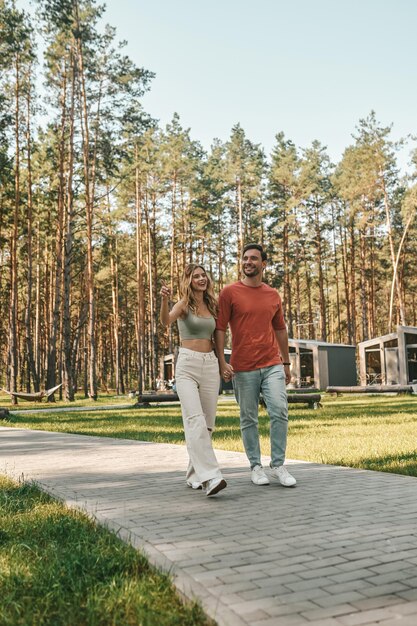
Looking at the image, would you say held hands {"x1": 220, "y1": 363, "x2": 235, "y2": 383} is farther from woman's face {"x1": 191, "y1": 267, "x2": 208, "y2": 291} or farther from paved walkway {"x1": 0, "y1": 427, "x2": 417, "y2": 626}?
paved walkway {"x1": 0, "y1": 427, "x2": 417, "y2": 626}

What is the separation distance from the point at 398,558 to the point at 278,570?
2.08 ft

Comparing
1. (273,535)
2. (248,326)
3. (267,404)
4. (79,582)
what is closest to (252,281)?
(248,326)

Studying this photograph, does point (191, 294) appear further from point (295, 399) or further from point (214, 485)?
point (295, 399)

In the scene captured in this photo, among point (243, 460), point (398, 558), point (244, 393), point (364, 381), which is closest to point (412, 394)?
point (364, 381)

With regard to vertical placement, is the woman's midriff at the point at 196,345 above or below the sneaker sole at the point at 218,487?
above

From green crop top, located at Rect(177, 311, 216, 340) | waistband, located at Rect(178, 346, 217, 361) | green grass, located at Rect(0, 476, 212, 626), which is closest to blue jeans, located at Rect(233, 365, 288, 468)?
waistband, located at Rect(178, 346, 217, 361)

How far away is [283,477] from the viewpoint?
5043 millimetres

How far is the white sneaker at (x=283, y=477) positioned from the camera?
16.4 ft

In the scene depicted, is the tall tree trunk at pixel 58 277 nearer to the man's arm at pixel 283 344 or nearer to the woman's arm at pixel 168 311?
the man's arm at pixel 283 344

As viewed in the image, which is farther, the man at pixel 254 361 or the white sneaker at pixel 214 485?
the man at pixel 254 361

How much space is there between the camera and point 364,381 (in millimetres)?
33562

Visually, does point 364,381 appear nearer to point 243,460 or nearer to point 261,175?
point 261,175

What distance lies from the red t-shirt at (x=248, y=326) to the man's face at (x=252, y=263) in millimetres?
154

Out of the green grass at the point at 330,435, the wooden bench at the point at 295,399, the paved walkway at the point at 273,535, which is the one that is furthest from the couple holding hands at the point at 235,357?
the wooden bench at the point at 295,399
